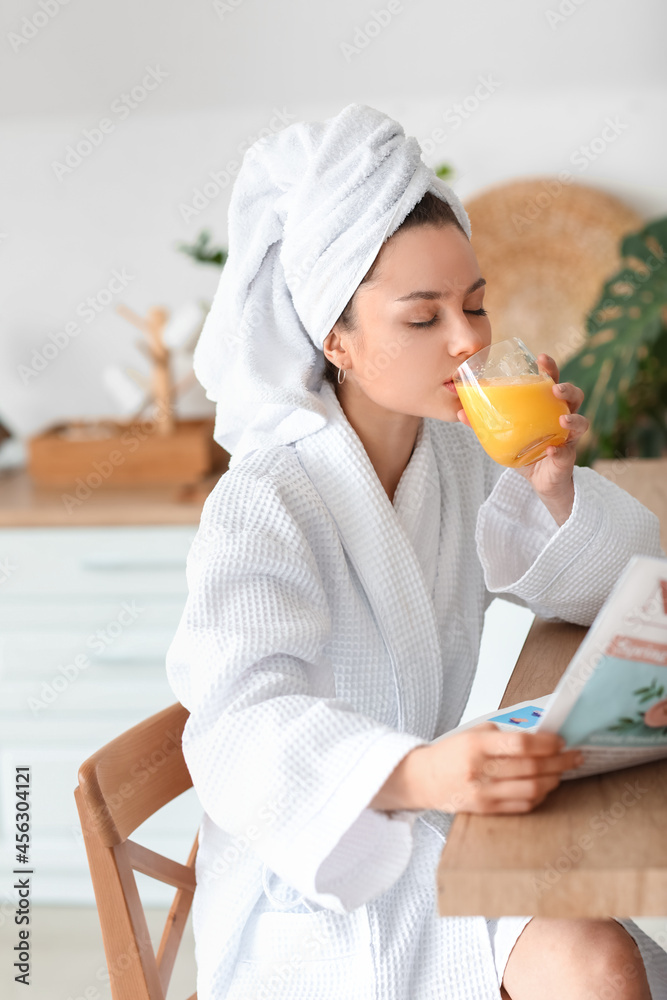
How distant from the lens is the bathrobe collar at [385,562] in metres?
1.09

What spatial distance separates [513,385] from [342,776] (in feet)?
1.48

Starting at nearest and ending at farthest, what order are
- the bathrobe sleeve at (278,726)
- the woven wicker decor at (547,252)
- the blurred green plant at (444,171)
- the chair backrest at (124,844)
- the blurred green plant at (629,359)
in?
the bathrobe sleeve at (278,726)
the chair backrest at (124,844)
the blurred green plant at (629,359)
the blurred green plant at (444,171)
the woven wicker decor at (547,252)

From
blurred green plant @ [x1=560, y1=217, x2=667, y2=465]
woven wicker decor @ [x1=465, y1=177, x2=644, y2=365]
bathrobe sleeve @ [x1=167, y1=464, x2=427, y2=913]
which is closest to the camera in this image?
bathrobe sleeve @ [x1=167, y1=464, x2=427, y2=913]

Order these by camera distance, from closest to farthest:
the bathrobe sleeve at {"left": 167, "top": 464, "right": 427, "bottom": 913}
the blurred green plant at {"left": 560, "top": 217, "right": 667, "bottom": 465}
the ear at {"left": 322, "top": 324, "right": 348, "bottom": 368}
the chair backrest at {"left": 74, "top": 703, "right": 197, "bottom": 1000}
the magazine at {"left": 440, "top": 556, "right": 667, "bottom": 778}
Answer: the magazine at {"left": 440, "top": 556, "right": 667, "bottom": 778}
the bathrobe sleeve at {"left": 167, "top": 464, "right": 427, "bottom": 913}
the chair backrest at {"left": 74, "top": 703, "right": 197, "bottom": 1000}
the ear at {"left": 322, "top": 324, "right": 348, "bottom": 368}
the blurred green plant at {"left": 560, "top": 217, "right": 667, "bottom": 465}

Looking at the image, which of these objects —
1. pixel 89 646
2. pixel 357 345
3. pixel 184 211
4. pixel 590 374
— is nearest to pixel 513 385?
pixel 357 345

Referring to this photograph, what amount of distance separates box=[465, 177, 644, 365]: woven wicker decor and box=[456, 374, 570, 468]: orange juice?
1.60 m

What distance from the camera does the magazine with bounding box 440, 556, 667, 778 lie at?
2.17 ft

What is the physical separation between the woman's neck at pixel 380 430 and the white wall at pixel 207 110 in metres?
1.62

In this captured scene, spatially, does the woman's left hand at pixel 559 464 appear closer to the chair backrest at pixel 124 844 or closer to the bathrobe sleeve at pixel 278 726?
the bathrobe sleeve at pixel 278 726

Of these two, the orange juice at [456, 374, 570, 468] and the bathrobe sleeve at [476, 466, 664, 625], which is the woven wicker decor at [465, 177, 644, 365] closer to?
the bathrobe sleeve at [476, 466, 664, 625]

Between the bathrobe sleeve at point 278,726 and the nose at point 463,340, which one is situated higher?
the nose at point 463,340

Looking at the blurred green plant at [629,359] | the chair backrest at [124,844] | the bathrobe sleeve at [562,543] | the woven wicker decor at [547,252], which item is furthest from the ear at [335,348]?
the woven wicker decor at [547,252]

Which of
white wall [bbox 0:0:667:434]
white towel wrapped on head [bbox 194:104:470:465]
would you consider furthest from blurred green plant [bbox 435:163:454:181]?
white towel wrapped on head [bbox 194:104:470:465]

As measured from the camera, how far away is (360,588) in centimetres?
111
